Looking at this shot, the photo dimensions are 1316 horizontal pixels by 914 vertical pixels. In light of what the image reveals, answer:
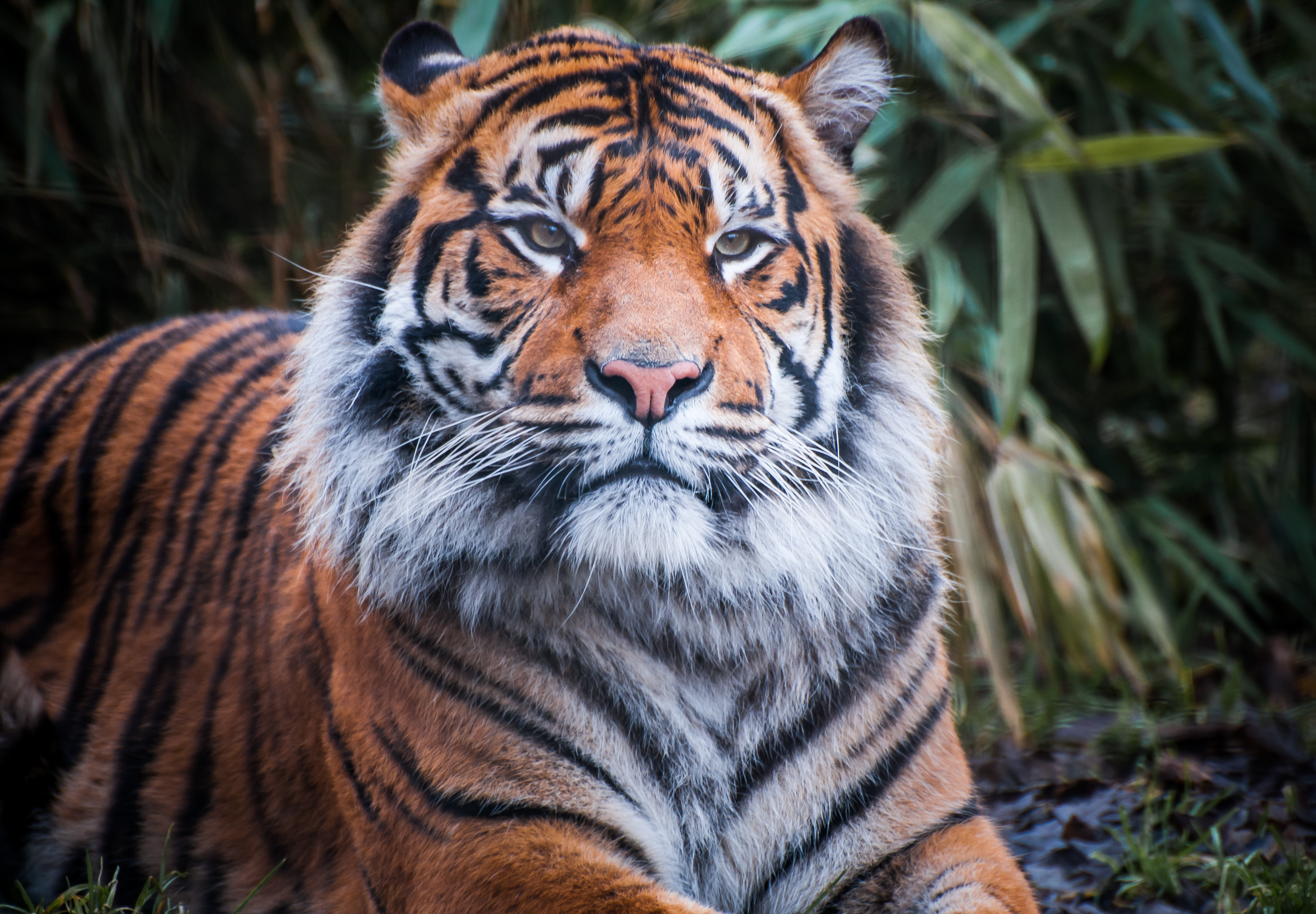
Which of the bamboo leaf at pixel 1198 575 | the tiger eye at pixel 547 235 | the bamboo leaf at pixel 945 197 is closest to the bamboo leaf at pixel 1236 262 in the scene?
the bamboo leaf at pixel 1198 575

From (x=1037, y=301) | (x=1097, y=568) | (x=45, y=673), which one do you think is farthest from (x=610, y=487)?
(x=1037, y=301)

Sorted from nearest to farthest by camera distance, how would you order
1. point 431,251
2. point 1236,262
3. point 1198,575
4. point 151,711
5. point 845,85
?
point 431,251 → point 845,85 → point 151,711 → point 1198,575 → point 1236,262

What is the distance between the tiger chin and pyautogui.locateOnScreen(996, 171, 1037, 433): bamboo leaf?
828mm

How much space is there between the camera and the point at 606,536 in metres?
1.44

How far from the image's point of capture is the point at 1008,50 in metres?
3.16

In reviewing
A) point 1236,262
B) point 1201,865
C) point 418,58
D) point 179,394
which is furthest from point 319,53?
point 1201,865

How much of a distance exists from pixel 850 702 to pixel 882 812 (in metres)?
0.16

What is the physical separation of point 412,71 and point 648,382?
32.1 inches

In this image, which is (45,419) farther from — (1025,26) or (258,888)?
(1025,26)

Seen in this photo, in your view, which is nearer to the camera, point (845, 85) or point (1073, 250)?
point (845, 85)

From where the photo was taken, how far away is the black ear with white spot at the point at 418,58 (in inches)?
71.4

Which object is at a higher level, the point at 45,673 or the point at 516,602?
the point at 516,602

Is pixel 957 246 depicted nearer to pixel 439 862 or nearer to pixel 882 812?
pixel 882 812

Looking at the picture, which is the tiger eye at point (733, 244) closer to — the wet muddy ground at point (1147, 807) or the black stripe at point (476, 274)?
→ the black stripe at point (476, 274)
